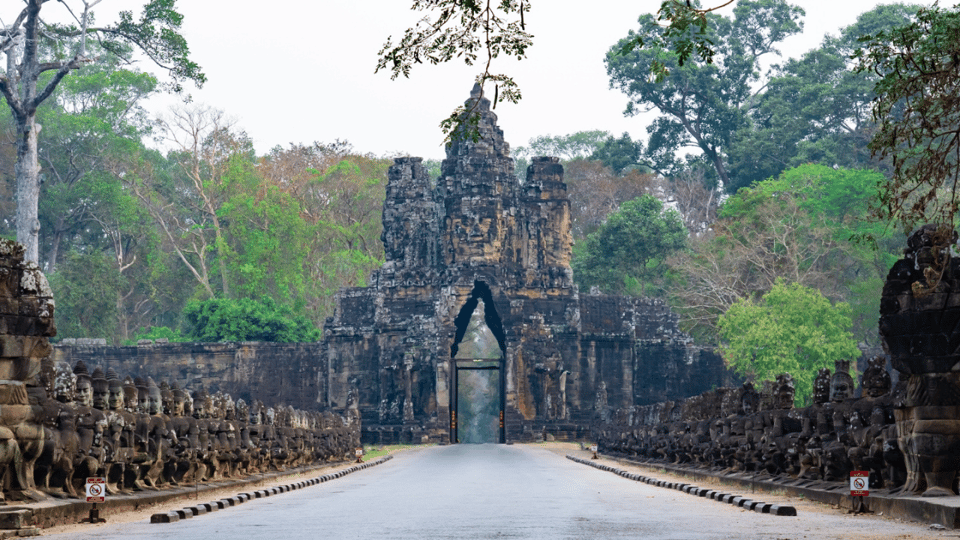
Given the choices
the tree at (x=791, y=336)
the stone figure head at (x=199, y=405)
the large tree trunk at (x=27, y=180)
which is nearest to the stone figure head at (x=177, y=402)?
the stone figure head at (x=199, y=405)

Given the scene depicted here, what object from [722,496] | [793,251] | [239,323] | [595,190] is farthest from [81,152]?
[722,496]

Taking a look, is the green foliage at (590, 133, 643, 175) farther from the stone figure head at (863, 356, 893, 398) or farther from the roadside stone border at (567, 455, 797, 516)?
the stone figure head at (863, 356, 893, 398)

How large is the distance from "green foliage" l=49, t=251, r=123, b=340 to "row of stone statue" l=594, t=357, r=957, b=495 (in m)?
38.9

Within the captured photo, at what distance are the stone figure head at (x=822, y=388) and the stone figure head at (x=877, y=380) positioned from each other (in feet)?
5.69

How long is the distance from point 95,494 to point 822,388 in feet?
31.7

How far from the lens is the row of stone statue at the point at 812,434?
1272cm

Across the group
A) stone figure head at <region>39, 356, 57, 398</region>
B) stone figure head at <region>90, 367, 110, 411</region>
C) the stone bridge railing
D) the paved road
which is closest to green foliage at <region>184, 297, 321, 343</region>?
the paved road

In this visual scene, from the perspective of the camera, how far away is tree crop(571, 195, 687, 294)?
60000 millimetres

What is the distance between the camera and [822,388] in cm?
1644

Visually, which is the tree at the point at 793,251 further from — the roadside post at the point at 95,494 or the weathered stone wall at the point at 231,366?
the roadside post at the point at 95,494

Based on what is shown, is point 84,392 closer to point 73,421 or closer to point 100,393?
point 100,393

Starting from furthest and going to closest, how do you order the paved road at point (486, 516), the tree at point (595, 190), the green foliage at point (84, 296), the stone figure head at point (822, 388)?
the tree at point (595, 190) → the green foliage at point (84, 296) → the stone figure head at point (822, 388) → the paved road at point (486, 516)

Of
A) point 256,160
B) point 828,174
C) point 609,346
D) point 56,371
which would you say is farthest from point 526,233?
point 56,371

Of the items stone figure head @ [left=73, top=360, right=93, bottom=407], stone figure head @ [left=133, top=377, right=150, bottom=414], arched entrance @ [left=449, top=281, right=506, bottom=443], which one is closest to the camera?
stone figure head @ [left=73, top=360, right=93, bottom=407]
